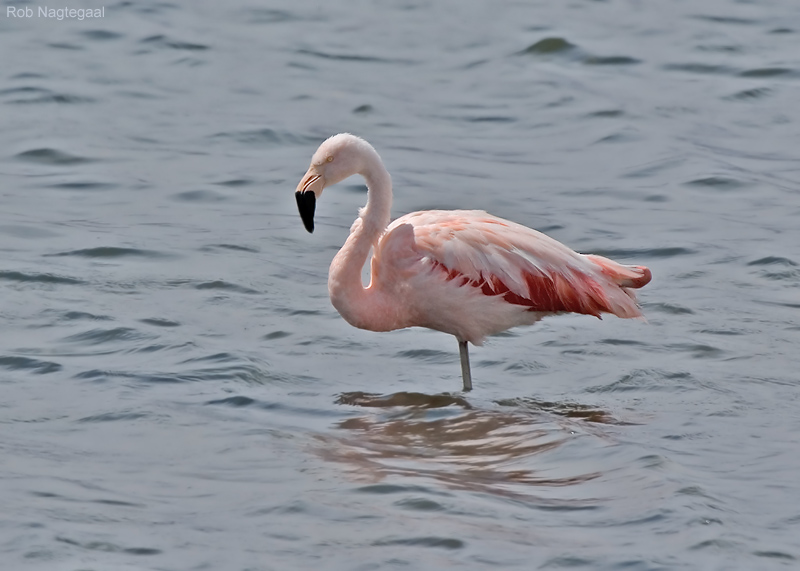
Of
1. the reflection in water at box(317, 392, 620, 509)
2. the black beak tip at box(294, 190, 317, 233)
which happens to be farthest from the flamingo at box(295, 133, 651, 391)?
the reflection in water at box(317, 392, 620, 509)

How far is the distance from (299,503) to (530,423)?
5.48ft

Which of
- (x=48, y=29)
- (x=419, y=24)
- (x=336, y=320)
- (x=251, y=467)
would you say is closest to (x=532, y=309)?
(x=336, y=320)

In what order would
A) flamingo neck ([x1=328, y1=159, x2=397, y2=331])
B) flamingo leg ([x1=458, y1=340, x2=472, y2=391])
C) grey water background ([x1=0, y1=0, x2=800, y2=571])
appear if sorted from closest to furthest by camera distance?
grey water background ([x1=0, y1=0, x2=800, y2=571])
flamingo neck ([x1=328, y1=159, x2=397, y2=331])
flamingo leg ([x1=458, y1=340, x2=472, y2=391])

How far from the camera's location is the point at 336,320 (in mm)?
8672

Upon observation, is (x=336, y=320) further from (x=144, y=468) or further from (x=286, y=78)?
(x=286, y=78)

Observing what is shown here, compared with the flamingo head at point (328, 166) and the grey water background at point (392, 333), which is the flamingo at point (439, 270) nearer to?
the flamingo head at point (328, 166)

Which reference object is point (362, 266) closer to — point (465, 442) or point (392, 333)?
point (465, 442)

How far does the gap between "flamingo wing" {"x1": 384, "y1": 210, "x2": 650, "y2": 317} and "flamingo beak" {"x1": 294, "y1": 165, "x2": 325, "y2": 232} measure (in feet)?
1.45

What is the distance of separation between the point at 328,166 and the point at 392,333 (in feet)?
5.55

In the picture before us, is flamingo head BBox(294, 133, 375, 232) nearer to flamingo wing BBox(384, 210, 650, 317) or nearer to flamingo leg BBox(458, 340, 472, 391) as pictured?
flamingo wing BBox(384, 210, 650, 317)

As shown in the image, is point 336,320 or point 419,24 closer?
point 336,320

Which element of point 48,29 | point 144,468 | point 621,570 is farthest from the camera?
point 48,29

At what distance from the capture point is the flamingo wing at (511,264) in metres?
7.24

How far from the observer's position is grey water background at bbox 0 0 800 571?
18.1ft
